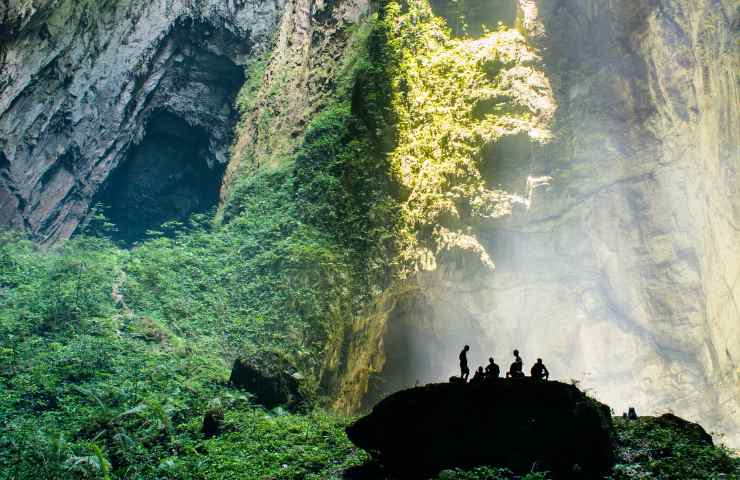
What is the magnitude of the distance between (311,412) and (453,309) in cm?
1022

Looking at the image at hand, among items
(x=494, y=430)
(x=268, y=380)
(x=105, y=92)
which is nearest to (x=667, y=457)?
(x=494, y=430)

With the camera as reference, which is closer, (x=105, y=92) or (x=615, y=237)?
(x=105, y=92)

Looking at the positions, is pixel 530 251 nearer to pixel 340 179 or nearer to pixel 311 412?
pixel 340 179

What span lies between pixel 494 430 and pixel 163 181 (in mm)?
19716

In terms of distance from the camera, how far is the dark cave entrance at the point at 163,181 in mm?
24859

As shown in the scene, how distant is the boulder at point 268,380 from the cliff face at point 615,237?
7407mm

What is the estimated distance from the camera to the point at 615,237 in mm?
22672

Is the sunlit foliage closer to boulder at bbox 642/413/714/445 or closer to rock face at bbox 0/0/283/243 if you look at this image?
rock face at bbox 0/0/283/243

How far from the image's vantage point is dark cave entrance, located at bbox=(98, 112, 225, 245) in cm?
2486

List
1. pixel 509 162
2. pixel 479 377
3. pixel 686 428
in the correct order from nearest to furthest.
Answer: pixel 479 377 → pixel 686 428 → pixel 509 162

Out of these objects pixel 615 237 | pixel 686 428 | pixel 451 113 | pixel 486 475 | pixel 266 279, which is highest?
pixel 451 113

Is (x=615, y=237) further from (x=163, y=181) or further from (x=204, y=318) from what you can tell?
(x=163, y=181)

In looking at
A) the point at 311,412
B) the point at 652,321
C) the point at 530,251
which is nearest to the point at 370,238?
the point at 311,412

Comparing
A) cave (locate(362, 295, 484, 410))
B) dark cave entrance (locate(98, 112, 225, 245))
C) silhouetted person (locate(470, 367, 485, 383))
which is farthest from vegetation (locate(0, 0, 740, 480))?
cave (locate(362, 295, 484, 410))
